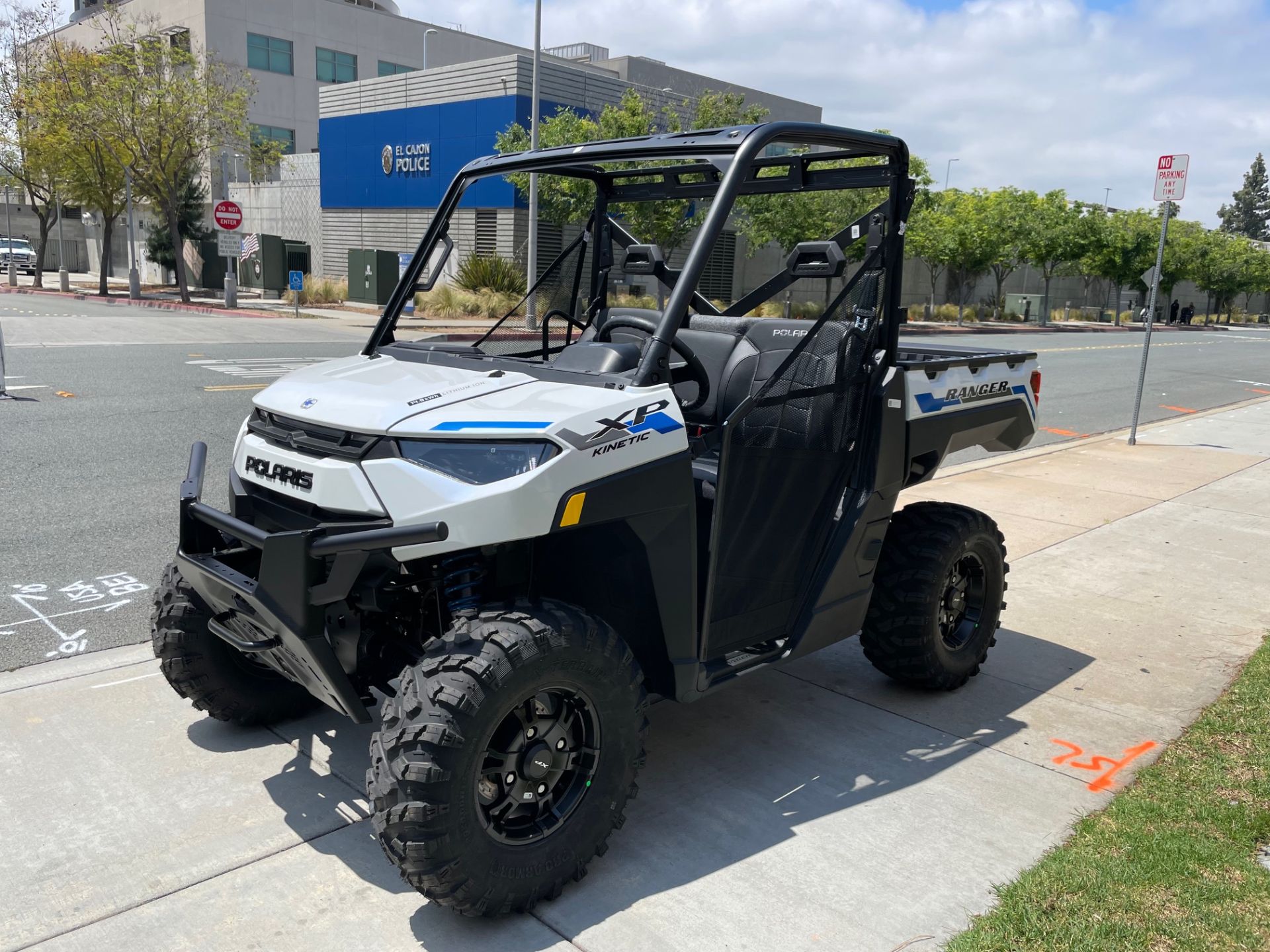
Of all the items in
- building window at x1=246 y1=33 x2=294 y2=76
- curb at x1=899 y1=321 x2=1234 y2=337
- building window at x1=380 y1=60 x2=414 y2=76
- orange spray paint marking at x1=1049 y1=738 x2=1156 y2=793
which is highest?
building window at x1=380 y1=60 x2=414 y2=76

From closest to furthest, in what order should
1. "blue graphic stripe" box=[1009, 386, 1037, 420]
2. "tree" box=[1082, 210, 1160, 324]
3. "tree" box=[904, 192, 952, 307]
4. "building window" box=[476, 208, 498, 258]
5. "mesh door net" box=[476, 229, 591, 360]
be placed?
"mesh door net" box=[476, 229, 591, 360] → "blue graphic stripe" box=[1009, 386, 1037, 420] → "building window" box=[476, 208, 498, 258] → "tree" box=[904, 192, 952, 307] → "tree" box=[1082, 210, 1160, 324]

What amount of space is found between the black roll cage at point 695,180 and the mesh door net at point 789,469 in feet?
0.69

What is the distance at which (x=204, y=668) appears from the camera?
3.75 metres

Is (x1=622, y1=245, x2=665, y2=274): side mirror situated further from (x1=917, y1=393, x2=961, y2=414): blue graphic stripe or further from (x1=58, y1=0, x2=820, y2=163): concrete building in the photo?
(x1=58, y1=0, x2=820, y2=163): concrete building

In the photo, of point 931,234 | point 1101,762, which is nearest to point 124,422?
point 1101,762

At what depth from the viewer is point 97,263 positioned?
57062 mm

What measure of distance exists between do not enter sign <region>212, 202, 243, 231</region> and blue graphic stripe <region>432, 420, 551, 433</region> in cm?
2768

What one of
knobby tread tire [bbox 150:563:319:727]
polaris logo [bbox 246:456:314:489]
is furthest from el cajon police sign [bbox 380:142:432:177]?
polaris logo [bbox 246:456:314:489]

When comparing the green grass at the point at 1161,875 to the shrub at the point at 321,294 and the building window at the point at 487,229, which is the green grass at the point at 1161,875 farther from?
the shrub at the point at 321,294

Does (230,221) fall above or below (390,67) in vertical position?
below

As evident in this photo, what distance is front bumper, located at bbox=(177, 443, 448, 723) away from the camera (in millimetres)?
2744

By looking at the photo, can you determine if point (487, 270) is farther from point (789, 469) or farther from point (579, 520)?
point (579, 520)

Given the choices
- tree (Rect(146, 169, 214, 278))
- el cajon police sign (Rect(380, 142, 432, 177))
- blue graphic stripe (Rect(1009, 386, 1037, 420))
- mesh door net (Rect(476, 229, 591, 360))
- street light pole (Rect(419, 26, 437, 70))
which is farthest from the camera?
street light pole (Rect(419, 26, 437, 70))

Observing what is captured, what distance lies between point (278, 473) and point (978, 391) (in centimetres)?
306
